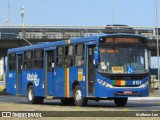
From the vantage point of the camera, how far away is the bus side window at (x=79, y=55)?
24.3 m

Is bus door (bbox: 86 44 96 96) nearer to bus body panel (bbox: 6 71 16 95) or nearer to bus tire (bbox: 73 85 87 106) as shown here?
bus tire (bbox: 73 85 87 106)

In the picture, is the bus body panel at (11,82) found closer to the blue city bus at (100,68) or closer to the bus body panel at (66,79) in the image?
the blue city bus at (100,68)

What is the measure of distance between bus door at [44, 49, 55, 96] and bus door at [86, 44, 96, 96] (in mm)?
3917

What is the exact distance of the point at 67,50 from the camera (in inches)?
1011

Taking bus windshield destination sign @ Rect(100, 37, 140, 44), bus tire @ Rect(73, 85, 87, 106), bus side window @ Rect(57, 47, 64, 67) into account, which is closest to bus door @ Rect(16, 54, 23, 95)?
bus side window @ Rect(57, 47, 64, 67)

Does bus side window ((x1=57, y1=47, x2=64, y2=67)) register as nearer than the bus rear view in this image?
No

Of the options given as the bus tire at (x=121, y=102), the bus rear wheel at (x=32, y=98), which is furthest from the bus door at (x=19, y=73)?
the bus tire at (x=121, y=102)

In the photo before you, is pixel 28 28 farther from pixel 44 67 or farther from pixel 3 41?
pixel 44 67

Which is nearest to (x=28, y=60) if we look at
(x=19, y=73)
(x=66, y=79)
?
(x=19, y=73)

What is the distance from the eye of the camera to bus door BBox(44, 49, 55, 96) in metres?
27.5

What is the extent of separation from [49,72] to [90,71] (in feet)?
15.2

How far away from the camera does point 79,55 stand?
2444 centimetres

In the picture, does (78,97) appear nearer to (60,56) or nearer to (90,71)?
(90,71)

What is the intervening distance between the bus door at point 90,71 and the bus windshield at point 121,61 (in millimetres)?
540
